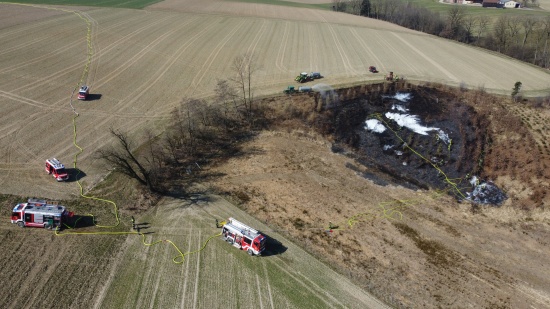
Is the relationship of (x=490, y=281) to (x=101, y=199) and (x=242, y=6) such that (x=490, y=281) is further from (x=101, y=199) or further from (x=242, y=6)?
(x=242, y=6)

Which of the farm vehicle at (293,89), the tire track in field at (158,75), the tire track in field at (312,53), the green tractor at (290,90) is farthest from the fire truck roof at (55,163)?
the tire track in field at (312,53)

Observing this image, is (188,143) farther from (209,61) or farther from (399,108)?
(399,108)

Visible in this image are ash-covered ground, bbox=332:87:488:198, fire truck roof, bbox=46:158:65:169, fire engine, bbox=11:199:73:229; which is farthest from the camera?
ash-covered ground, bbox=332:87:488:198

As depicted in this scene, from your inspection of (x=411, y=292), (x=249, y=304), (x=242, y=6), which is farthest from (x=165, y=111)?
(x=242, y=6)

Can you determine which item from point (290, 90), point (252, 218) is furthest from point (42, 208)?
point (290, 90)

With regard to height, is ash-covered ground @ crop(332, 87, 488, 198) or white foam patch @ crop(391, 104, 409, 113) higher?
white foam patch @ crop(391, 104, 409, 113)

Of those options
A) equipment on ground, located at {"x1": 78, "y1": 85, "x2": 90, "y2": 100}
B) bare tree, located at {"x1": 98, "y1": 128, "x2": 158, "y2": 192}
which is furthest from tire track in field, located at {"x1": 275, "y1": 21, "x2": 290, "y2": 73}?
bare tree, located at {"x1": 98, "y1": 128, "x2": 158, "y2": 192}

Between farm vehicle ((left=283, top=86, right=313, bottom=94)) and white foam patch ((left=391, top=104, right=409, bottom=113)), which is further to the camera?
farm vehicle ((left=283, top=86, right=313, bottom=94))

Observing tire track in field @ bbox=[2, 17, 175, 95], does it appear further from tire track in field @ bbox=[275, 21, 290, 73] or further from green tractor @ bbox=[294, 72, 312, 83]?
green tractor @ bbox=[294, 72, 312, 83]
